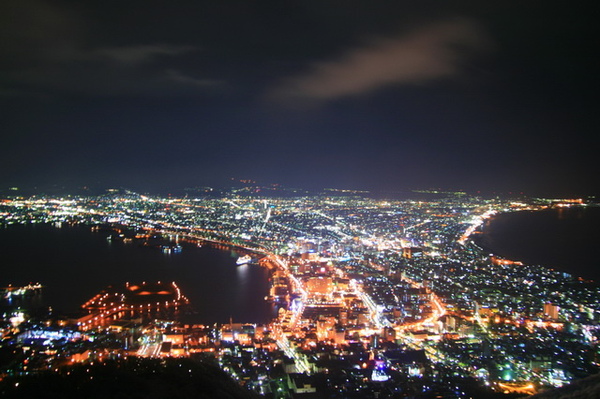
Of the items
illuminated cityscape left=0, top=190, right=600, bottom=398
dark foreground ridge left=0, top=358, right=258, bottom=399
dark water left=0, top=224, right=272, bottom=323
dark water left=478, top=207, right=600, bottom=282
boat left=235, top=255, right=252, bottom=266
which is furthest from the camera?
boat left=235, top=255, right=252, bottom=266

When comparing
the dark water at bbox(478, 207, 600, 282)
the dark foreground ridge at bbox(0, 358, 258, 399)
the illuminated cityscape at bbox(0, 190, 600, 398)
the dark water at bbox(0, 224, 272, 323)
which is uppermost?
the dark foreground ridge at bbox(0, 358, 258, 399)

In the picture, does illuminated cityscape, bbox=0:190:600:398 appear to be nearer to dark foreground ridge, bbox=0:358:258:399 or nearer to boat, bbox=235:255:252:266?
boat, bbox=235:255:252:266

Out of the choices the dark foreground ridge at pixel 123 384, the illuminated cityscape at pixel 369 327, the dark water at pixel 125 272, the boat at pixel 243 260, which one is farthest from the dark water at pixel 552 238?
the dark foreground ridge at pixel 123 384

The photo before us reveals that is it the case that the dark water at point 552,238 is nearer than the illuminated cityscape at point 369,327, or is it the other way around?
Result: the illuminated cityscape at point 369,327

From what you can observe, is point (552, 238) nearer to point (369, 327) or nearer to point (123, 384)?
point (369, 327)

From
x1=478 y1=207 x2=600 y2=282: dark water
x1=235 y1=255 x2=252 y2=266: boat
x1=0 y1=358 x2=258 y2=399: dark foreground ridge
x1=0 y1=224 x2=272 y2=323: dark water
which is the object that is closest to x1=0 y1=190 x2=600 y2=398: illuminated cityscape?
x1=235 y1=255 x2=252 y2=266: boat

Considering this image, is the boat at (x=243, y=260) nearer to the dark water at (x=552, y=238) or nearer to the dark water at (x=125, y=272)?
the dark water at (x=125, y=272)

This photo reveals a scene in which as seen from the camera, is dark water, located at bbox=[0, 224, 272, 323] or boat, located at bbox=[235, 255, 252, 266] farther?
boat, located at bbox=[235, 255, 252, 266]
